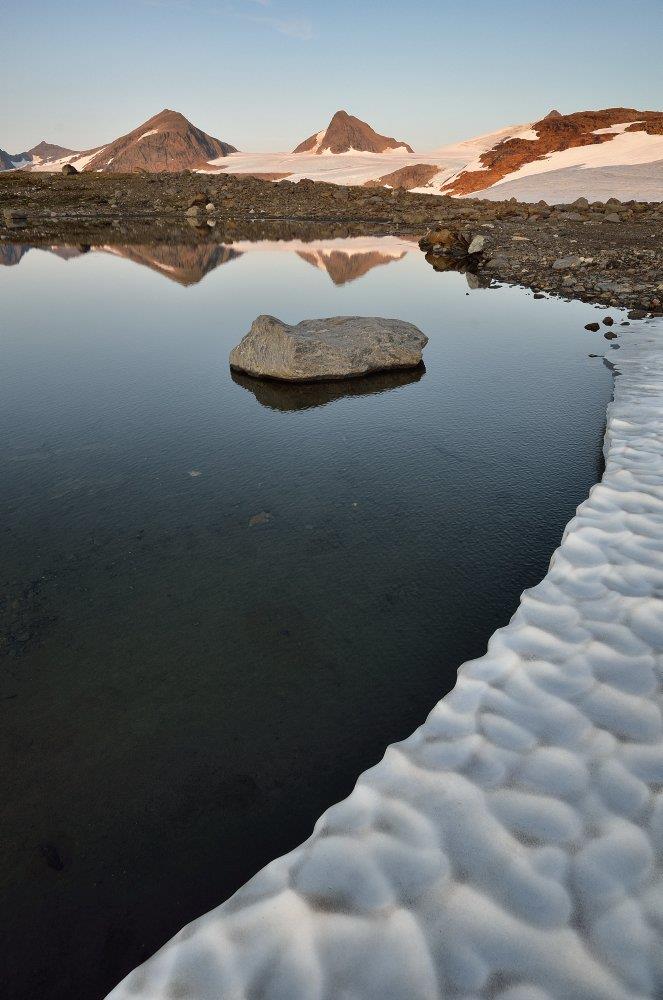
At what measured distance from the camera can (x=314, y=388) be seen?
6504 millimetres

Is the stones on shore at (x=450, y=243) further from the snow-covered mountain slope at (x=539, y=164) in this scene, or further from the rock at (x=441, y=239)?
the snow-covered mountain slope at (x=539, y=164)

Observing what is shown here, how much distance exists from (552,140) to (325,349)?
56.2 m

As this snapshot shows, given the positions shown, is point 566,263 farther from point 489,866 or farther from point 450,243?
point 489,866

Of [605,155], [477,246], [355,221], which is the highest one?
[605,155]

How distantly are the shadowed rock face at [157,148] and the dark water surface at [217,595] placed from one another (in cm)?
14946

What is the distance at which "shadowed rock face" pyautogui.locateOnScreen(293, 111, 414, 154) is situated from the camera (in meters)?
137

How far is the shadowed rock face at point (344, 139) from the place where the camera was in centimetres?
13738

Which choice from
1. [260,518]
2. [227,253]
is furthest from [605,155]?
[260,518]

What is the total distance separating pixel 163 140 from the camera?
139m

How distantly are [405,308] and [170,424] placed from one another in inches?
257

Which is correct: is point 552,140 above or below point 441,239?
above

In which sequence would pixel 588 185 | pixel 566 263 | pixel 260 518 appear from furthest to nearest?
pixel 588 185, pixel 566 263, pixel 260 518

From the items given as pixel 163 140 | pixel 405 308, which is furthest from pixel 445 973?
pixel 163 140

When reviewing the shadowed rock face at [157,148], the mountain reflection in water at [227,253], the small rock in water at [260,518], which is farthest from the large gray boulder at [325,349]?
the shadowed rock face at [157,148]
